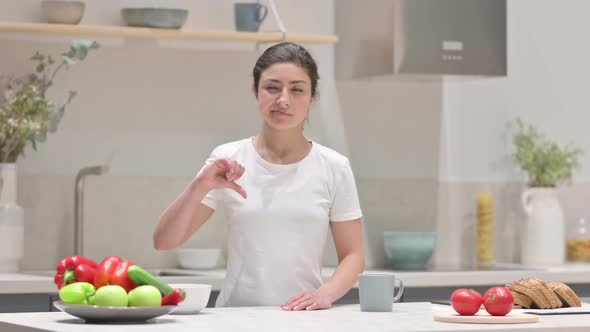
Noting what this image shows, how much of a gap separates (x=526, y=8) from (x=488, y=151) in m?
0.69

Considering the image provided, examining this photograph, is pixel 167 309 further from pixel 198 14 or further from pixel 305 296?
pixel 198 14

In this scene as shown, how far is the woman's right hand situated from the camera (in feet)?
9.40

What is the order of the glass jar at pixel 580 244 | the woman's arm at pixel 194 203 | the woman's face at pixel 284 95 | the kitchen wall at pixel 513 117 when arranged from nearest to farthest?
the woman's arm at pixel 194 203, the woman's face at pixel 284 95, the kitchen wall at pixel 513 117, the glass jar at pixel 580 244

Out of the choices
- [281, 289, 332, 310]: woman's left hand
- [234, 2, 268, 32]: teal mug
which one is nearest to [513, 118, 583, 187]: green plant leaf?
[234, 2, 268, 32]: teal mug

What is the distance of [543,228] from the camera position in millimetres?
5055

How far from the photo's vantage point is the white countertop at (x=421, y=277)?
3.88 m

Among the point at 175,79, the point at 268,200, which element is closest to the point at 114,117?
the point at 175,79

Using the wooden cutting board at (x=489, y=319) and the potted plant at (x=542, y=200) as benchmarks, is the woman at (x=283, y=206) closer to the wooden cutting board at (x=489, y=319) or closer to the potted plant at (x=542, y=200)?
the wooden cutting board at (x=489, y=319)

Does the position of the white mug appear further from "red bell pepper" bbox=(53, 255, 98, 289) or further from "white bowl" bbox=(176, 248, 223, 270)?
"white bowl" bbox=(176, 248, 223, 270)

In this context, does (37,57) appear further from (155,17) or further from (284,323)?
(284,323)

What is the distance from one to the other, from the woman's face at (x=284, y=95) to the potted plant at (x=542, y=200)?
2110mm

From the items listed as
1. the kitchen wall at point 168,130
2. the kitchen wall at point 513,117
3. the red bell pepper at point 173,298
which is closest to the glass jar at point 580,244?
the kitchen wall at point 513,117

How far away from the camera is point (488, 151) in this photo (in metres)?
5.26

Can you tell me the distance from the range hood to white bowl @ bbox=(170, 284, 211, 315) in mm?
2197
